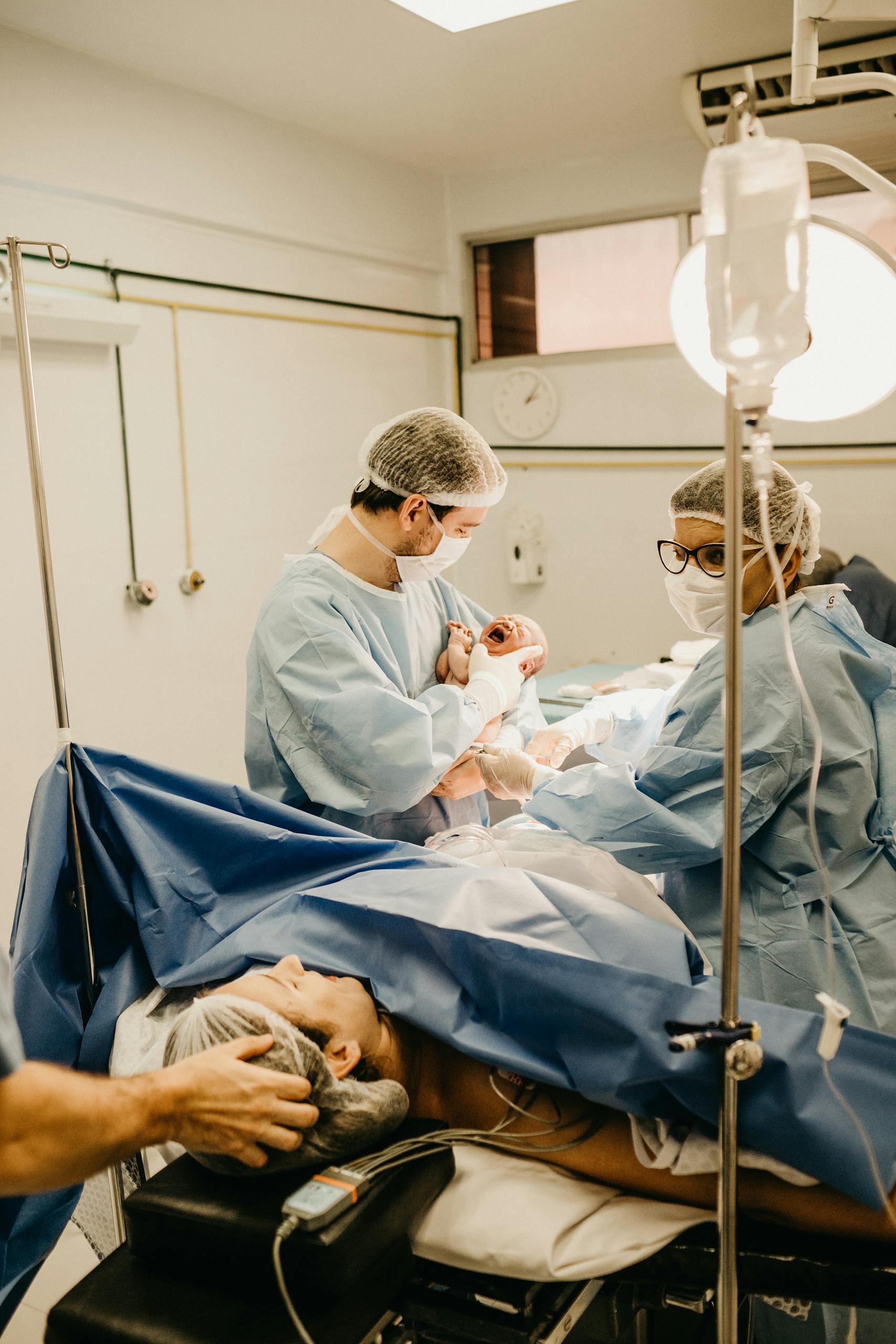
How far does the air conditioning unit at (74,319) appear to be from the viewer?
2869mm

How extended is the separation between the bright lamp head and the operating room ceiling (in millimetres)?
1950

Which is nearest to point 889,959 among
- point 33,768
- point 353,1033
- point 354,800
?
point 353,1033

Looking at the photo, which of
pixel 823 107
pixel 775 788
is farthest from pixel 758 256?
pixel 823 107

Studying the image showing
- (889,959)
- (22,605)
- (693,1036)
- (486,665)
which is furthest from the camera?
(22,605)

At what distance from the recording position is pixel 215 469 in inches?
147

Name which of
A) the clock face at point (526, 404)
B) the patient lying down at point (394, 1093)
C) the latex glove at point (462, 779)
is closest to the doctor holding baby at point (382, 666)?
the latex glove at point (462, 779)

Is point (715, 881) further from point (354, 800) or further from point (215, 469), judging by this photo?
point (215, 469)

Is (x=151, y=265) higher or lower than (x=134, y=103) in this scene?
lower

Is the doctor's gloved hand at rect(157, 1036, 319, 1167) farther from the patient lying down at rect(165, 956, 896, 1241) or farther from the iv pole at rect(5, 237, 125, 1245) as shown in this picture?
the iv pole at rect(5, 237, 125, 1245)

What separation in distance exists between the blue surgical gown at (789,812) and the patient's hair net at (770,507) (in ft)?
0.44

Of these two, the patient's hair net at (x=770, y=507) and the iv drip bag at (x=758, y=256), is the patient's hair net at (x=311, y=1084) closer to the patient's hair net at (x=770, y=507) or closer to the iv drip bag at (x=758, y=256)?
the iv drip bag at (x=758, y=256)

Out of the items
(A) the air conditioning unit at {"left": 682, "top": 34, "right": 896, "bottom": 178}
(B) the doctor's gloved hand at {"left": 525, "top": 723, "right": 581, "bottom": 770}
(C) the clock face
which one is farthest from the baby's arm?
(C) the clock face

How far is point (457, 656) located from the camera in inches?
89.5

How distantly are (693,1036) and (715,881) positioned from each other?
2.30 ft
